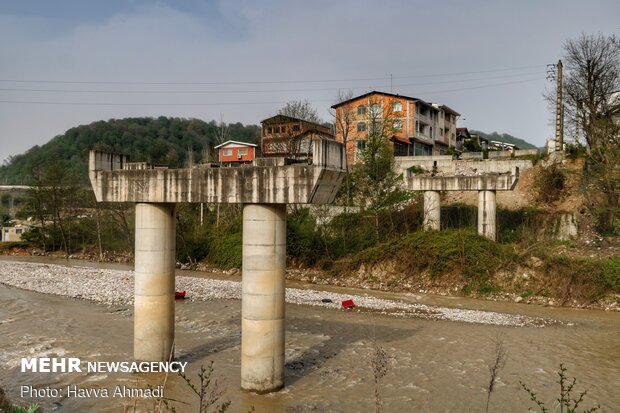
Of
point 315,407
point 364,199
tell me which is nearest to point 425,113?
point 364,199

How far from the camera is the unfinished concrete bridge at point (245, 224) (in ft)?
32.4

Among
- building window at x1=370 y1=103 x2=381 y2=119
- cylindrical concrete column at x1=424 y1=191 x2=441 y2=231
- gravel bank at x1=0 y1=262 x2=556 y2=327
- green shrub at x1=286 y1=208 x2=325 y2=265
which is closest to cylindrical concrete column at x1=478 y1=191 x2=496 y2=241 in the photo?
cylindrical concrete column at x1=424 y1=191 x2=441 y2=231

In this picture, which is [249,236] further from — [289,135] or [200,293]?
[289,135]

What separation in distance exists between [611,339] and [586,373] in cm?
489

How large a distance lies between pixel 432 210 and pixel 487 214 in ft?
11.0

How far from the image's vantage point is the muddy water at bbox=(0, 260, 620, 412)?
10.4 meters

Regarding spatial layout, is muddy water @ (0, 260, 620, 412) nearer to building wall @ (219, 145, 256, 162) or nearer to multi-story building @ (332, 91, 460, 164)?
multi-story building @ (332, 91, 460, 164)

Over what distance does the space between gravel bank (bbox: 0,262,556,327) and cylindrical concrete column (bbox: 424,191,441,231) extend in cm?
926

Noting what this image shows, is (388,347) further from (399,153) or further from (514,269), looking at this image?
(399,153)

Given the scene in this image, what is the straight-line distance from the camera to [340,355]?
541 inches

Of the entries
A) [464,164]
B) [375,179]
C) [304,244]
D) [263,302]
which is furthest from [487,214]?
[263,302]

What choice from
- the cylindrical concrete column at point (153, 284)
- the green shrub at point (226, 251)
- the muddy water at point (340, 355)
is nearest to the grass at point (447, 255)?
Result: the muddy water at point (340, 355)

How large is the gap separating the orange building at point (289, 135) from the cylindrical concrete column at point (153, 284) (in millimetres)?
29479

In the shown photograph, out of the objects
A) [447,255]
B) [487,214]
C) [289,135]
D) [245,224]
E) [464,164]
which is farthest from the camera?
[464,164]
